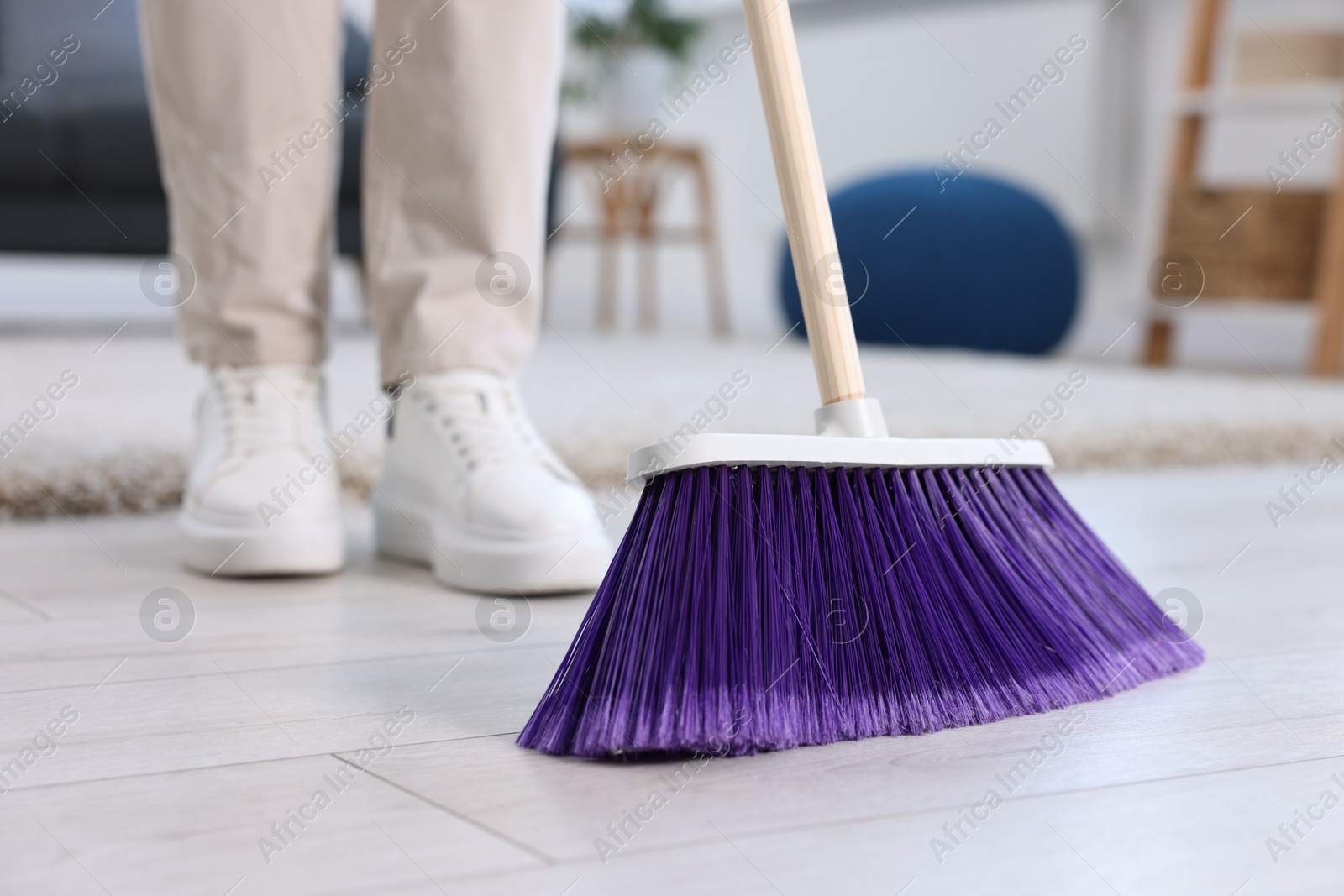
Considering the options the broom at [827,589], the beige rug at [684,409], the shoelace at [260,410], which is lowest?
the beige rug at [684,409]

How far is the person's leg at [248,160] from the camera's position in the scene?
0.79 m

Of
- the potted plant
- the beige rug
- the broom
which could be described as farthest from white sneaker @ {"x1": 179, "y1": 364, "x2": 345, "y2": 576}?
the potted plant

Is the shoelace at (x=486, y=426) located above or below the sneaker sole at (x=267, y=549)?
above

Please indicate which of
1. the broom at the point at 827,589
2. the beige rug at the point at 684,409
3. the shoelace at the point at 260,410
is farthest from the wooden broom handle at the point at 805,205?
the shoelace at the point at 260,410

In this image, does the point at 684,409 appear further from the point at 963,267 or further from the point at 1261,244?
Answer: the point at 1261,244

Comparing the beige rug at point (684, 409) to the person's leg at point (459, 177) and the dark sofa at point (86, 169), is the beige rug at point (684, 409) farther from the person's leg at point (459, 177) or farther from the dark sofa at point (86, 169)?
the dark sofa at point (86, 169)

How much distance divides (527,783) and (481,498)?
337mm

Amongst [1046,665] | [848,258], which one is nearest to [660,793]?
[1046,665]

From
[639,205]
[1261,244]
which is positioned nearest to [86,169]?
[639,205]

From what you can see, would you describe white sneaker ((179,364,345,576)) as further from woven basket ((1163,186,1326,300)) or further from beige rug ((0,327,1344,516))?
woven basket ((1163,186,1326,300))

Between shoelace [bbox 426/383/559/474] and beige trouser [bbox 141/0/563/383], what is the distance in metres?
0.02

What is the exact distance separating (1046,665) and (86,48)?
288 cm

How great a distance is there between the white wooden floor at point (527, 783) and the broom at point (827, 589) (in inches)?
0.6

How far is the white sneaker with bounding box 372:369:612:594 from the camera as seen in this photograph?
0.74 metres
